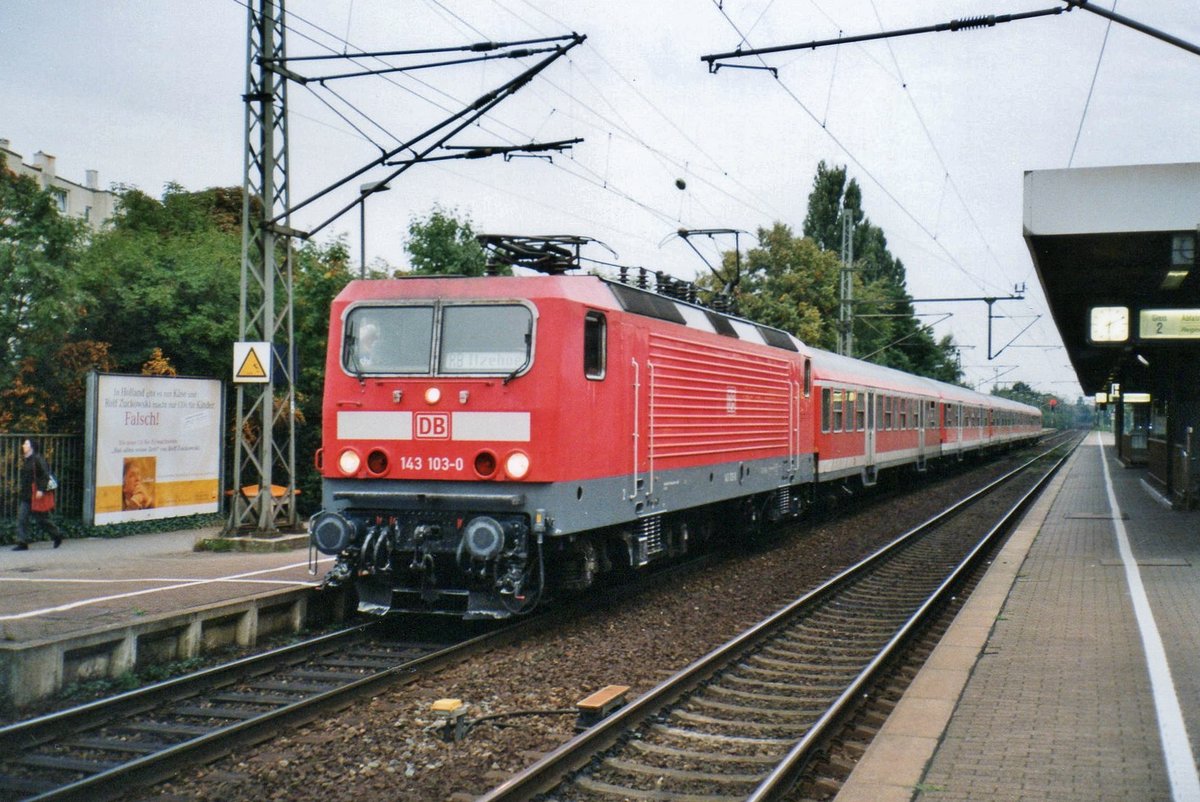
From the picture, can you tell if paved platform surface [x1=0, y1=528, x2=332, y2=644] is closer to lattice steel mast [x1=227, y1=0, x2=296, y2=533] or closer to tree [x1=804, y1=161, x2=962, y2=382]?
lattice steel mast [x1=227, y1=0, x2=296, y2=533]

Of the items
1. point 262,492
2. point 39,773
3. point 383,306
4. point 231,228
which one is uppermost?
point 231,228

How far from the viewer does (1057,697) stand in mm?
7367

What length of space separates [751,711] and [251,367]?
29.3 ft

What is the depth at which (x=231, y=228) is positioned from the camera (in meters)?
34.8

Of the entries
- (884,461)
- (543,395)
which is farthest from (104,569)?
(884,461)

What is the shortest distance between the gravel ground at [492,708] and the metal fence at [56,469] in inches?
381

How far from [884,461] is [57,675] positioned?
66.1ft

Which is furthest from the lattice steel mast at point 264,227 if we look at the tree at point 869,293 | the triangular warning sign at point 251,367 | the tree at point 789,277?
the tree at point 869,293

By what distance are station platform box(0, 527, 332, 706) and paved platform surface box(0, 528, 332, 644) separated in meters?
0.01

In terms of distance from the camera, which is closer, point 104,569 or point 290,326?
point 104,569

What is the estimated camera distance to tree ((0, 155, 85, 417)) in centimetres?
1816

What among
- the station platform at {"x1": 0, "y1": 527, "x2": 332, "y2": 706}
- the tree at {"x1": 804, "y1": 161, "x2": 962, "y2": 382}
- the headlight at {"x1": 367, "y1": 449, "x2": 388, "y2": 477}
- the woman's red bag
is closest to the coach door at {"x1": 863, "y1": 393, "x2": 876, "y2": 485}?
the station platform at {"x1": 0, "y1": 527, "x2": 332, "y2": 706}

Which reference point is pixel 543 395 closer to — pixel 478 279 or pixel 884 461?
pixel 478 279

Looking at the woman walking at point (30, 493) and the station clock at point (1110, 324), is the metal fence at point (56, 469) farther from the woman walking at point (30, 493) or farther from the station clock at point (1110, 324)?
the station clock at point (1110, 324)
